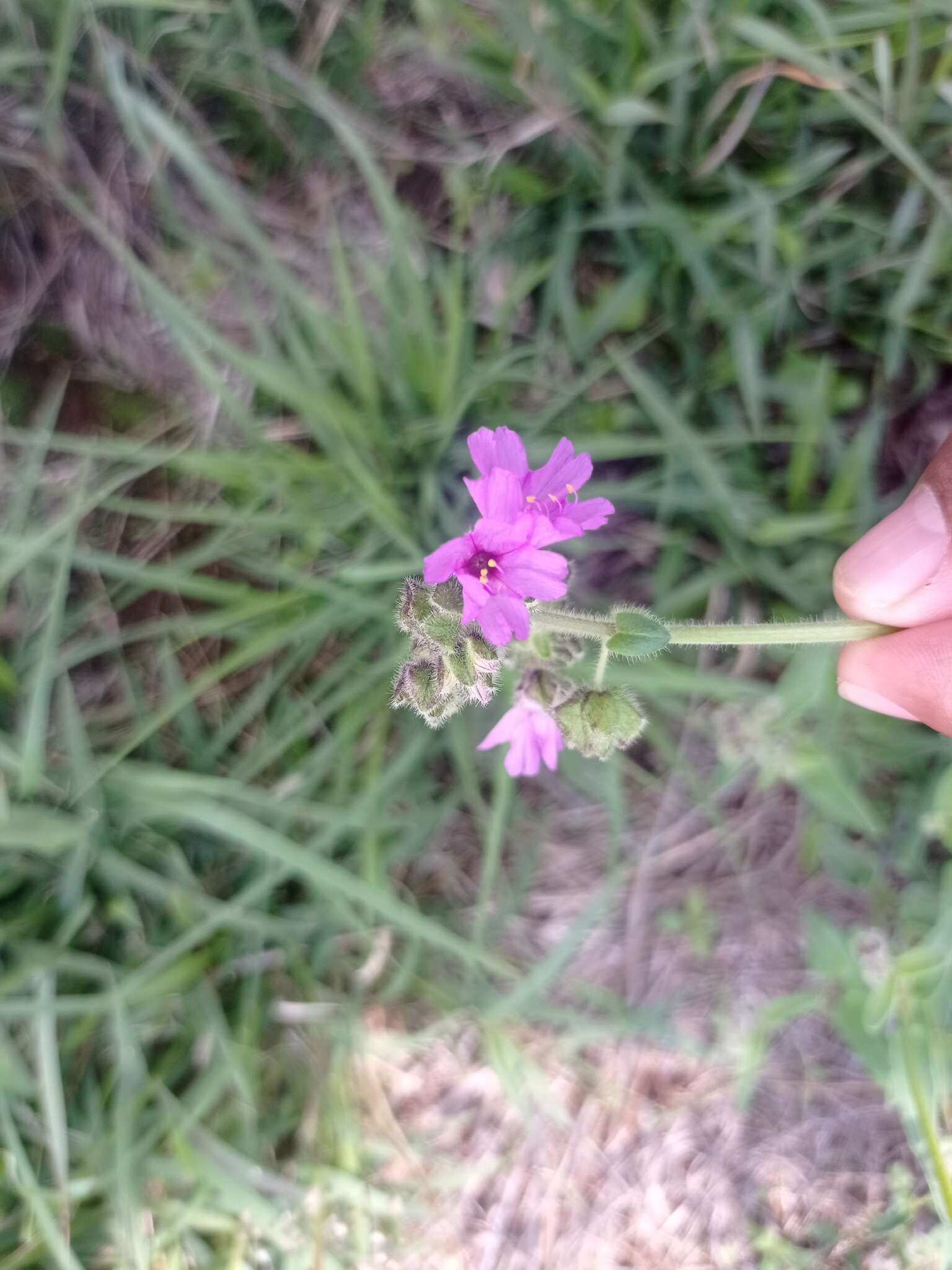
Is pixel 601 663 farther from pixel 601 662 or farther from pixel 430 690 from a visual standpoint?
pixel 430 690

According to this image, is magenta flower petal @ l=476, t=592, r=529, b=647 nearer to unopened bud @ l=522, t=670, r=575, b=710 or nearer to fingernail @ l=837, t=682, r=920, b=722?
unopened bud @ l=522, t=670, r=575, b=710

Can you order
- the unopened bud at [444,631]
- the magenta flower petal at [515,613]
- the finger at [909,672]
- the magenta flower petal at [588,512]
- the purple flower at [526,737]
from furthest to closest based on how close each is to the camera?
the purple flower at [526,737], the finger at [909,672], the magenta flower petal at [588,512], the unopened bud at [444,631], the magenta flower petal at [515,613]

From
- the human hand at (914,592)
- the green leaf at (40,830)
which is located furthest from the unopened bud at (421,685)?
the green leaf at (40,830)

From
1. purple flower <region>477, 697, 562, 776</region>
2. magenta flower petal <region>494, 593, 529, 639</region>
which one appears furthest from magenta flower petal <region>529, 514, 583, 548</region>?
purple flower <region>477, 697, 562, 776</region>

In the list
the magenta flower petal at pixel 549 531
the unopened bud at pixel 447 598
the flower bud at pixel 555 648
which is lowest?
the flower bud at pixel 555 648

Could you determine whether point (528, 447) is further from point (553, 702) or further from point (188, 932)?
point (188, 932)

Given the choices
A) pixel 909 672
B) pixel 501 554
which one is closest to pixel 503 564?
pixel 501 554

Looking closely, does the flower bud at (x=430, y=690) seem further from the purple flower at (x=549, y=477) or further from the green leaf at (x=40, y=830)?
the green leaf at (x=40, y=830)

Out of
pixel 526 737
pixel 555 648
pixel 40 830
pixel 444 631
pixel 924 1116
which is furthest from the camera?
pixel 40 830
